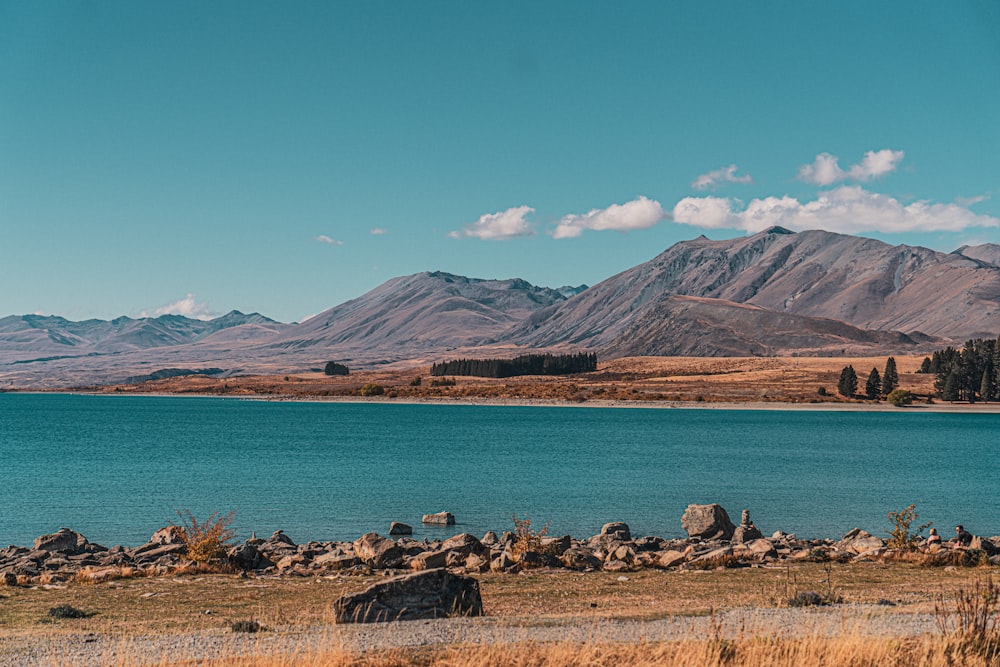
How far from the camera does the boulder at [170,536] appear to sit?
3297cm

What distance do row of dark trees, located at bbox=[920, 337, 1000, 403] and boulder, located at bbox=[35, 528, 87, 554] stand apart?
168 meters

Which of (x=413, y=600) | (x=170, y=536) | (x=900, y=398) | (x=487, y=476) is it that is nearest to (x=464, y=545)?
(x=170, y=536)

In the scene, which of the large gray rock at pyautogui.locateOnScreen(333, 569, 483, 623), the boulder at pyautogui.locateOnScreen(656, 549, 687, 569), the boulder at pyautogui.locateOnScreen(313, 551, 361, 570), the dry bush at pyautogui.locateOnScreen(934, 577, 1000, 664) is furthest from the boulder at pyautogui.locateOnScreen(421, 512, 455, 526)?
the dry bush at pyautogui.locateOnScreen(934, 577, 1000, 664)

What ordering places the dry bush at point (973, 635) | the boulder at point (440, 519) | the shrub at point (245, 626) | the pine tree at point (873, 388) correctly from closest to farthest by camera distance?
the dry bush at point (973, 635) < the shrub at point (245, 626) < the boulder at point (440, 519) < the pine tree at point (873, 388)

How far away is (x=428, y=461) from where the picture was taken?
78062 millimetres

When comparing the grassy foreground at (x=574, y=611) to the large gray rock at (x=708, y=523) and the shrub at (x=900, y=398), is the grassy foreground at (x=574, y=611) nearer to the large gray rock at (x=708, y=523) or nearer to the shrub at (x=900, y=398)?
the large gray rock at (x=708, y=523)

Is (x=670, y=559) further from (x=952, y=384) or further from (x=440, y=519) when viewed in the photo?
(x=952, y=384)

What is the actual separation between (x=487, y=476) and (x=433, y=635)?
51679 mm

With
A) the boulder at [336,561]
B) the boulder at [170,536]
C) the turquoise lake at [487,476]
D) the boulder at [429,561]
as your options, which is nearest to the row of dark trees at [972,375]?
the turquoise lake at [487,476]

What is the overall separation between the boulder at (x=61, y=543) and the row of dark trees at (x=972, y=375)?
16808cm

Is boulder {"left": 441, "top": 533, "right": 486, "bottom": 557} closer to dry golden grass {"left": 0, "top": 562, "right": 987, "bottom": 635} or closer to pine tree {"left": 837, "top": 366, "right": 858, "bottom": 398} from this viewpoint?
dry golden grass {"left": 0, "top": 562, "right": 987, "bottom": 635}

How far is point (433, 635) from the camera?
15.1 m

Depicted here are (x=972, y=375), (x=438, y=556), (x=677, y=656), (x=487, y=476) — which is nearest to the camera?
(x=677, y=656)

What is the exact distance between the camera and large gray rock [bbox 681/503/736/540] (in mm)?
37812
